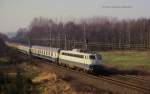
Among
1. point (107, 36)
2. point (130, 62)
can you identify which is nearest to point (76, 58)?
point (130, 62)

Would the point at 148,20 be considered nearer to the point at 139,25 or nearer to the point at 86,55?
the point at 139,25

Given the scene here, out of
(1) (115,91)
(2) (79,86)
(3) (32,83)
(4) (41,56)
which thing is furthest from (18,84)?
(4) (41,56)

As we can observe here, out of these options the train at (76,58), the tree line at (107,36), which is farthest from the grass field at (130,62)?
the tree line at (107,36)

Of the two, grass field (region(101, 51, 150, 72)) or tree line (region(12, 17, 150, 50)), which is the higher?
tree line (region(12, 17, 150, 50))

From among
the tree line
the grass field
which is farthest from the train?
the tree line

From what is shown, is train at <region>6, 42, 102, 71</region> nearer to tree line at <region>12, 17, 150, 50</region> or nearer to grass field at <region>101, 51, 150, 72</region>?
grass field at <region>101, 51, 150, 72</region>

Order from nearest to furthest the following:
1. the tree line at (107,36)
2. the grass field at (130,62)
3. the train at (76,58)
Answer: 1. the train at (76,58)
2. the grass field at (130,62)
3. the tree line at (107,36)

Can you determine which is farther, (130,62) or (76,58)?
(130,62)

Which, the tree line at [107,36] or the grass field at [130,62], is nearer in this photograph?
the grass field at [130,62]

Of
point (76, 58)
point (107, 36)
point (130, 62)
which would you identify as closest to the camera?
point (76, 58)

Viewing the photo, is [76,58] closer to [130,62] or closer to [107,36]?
[130,62]

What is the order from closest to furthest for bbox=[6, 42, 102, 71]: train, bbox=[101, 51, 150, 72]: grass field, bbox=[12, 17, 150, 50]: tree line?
bbox=[6, 42, 102, 71]: train
bbox=[101, 51, 150, 72]: grass field
bbox=[12, 17, 150, 50]: tree line

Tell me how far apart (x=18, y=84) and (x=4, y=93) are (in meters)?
3.78

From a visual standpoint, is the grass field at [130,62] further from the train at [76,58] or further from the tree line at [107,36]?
the tree line at [107,36]
